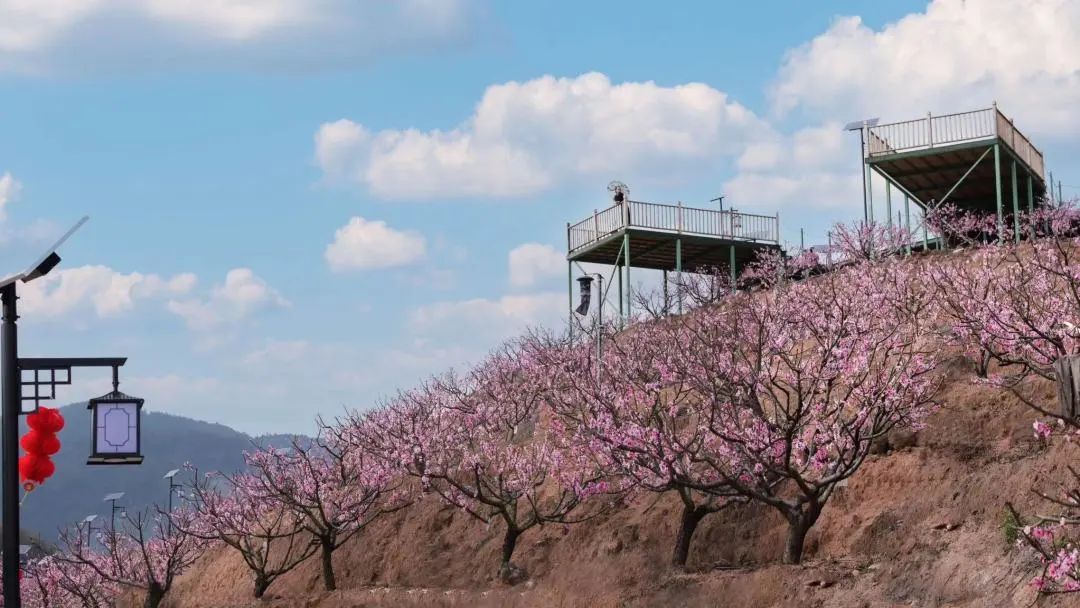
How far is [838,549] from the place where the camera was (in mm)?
22484

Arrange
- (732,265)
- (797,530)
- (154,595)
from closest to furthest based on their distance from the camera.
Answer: (797,530)
(154,595)
(732,265)

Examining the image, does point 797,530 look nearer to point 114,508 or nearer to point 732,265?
point 732,265

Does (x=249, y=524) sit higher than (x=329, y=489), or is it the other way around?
(x=329, y=489)

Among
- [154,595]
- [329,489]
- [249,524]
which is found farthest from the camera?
[249,524]

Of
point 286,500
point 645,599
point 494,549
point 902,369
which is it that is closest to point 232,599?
point 286,500

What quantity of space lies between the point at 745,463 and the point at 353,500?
44.3ft

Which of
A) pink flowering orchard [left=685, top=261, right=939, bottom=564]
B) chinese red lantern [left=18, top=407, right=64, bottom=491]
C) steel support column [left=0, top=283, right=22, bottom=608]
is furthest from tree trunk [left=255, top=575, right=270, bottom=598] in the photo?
steel support column [left=0, top=283, right=22, bottom=608]

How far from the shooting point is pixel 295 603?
97.3 ft

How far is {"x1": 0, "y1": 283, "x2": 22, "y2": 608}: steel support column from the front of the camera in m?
13.1

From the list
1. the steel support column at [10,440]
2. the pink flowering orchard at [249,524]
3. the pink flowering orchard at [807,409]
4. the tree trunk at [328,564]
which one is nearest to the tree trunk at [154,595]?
the pink flowering orchard at [249,524]

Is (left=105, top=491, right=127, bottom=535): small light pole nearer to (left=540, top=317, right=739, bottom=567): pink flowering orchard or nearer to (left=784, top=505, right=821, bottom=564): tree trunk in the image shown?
(left=540, top=317, right=739, bottom=567): pink flowering orchard

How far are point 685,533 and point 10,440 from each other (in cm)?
→ 1453

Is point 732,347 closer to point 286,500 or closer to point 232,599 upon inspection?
point 286,500

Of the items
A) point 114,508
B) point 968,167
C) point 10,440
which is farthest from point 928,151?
point 114,508
